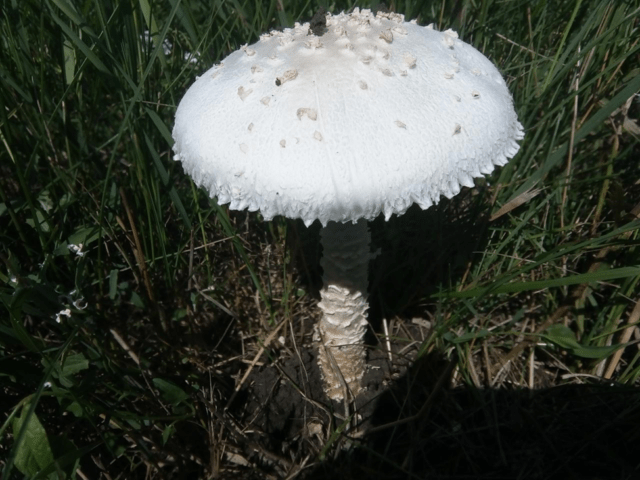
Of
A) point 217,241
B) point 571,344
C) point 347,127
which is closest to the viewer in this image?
point 347,127

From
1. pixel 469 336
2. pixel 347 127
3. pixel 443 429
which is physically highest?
pixel 347 127

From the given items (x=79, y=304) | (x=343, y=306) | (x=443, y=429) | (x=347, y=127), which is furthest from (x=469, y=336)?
(x=79, y=304)

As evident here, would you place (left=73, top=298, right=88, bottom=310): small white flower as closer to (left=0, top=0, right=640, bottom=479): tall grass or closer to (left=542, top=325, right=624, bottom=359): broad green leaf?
(left=0, top=0, right=640, bottom=479): tall grass

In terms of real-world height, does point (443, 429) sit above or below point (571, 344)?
below

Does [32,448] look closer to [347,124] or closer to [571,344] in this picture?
[347,124]

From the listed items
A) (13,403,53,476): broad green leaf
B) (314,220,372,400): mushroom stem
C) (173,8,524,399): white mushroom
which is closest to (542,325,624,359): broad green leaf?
(314,220,372,400): mushroom stem

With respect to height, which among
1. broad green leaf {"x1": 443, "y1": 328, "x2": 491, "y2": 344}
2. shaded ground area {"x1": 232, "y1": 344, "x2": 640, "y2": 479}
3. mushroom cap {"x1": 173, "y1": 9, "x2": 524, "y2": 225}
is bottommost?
shaded ground area {"x1": 232, "y1": 344, "x2": 640, "y2": 479}
